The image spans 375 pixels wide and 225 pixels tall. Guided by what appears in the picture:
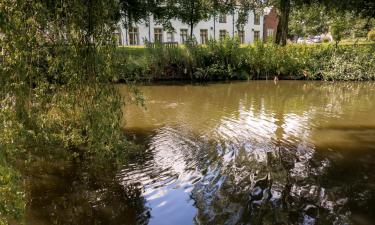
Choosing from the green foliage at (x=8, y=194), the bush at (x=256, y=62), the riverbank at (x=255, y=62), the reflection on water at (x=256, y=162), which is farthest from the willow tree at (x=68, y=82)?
the bush at (x=256, y=62)

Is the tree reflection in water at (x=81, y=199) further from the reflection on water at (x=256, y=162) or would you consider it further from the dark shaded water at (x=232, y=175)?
the reflection on water at (x=256, y=162)

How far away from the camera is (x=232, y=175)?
24.8 feet

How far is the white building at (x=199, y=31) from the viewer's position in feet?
137

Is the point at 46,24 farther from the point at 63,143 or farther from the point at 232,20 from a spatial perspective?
the point at 232,20

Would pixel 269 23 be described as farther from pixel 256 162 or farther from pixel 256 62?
pixel 256 162

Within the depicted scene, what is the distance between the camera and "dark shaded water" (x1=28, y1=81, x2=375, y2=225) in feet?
19.7

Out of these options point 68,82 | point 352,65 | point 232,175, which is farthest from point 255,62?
point 68,82

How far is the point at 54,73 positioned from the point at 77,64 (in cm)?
44

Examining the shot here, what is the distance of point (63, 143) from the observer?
667 centimetres

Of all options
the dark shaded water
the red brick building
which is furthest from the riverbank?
the red brick building

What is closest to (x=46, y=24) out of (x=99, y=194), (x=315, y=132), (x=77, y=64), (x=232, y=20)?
(x=77, y=64)

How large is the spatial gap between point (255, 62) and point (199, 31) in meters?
23.7

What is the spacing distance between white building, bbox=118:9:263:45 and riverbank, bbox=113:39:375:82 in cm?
1603

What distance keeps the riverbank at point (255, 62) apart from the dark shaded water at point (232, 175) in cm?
873
